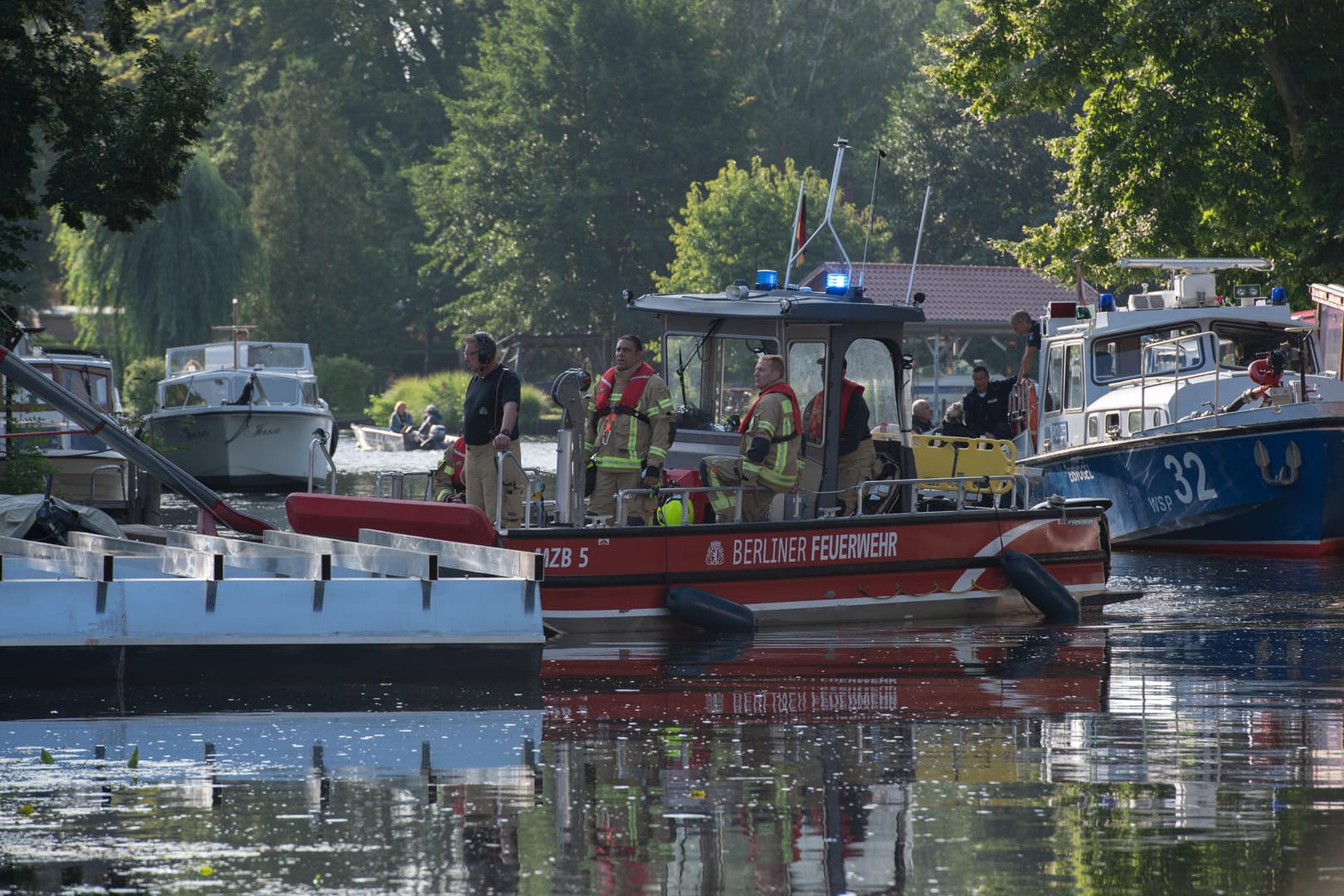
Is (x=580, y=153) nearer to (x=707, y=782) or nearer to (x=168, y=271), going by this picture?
(x=168, y=271)

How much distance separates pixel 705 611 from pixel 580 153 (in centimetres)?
5991

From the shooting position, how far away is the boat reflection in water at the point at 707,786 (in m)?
6.62

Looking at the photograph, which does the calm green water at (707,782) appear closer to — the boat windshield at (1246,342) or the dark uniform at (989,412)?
the boat windshield at (1246,342)

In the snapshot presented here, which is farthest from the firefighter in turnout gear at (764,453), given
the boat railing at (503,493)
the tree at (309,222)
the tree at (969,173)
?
the tree at (309,222)

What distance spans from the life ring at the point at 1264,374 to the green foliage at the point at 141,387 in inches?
644

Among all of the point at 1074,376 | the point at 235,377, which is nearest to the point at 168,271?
the point at 235,377


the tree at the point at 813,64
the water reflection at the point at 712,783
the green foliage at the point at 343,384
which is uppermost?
the tree at the point at 813,64

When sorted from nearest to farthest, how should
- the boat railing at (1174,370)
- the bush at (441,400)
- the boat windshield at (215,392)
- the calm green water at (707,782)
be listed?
the calm green water at (707,782), the boat railing at (1174,370), the boat windshield at (215,392), the bush at (441,400)

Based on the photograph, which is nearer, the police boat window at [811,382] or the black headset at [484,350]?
the black headset at [484,350]

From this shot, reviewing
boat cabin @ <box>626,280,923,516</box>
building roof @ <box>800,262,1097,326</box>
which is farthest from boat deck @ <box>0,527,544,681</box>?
building roof @ <box>800,262,1097,326</box>

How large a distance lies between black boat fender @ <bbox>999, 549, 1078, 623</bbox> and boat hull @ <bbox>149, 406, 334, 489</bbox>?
69.0ft

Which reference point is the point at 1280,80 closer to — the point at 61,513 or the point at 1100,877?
the point at 61,513

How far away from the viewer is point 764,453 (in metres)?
13.5

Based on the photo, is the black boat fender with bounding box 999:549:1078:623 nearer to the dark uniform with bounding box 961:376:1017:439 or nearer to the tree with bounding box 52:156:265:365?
the dark uniform with bounding box 961:376:1017:439
